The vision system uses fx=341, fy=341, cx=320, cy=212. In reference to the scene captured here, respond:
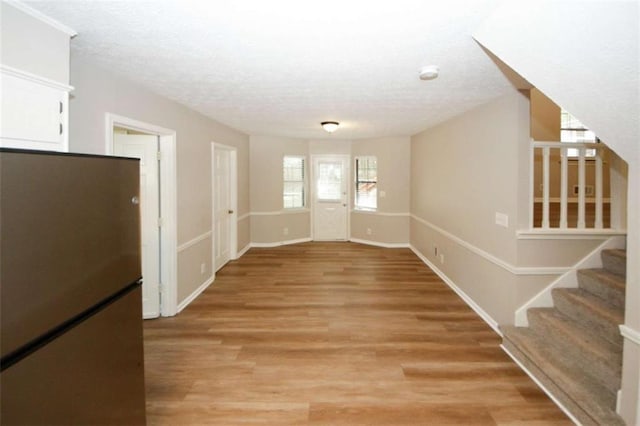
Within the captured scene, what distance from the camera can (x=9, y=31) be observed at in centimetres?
162

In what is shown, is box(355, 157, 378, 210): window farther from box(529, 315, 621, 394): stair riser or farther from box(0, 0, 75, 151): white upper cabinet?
box(0, 0, 75, 151): white upper cabinet

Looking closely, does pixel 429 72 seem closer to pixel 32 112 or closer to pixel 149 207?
pixel 32 112

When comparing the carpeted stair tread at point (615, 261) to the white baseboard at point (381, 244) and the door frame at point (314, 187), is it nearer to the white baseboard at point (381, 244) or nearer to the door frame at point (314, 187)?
the white baseboard at point (381, 244)

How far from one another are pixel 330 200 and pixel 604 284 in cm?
575

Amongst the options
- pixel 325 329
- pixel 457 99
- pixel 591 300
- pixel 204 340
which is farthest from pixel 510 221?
pixel 204 340

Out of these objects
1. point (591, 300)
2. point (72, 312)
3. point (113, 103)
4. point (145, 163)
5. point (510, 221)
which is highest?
point (113, 103)

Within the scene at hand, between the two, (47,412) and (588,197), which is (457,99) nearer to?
(47,412)

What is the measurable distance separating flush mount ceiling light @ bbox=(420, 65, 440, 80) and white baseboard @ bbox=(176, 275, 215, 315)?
11.4 feet

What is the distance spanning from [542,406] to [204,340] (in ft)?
9.07

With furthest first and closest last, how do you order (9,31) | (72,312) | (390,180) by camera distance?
(390,180)
(9,31)
(72,312)

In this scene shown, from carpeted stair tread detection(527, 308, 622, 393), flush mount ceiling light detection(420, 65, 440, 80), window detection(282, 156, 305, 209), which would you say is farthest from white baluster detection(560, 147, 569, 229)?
window detection(282, 156, 305, 209)

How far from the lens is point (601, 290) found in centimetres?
286

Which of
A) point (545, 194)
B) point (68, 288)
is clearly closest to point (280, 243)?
point (545, 194)

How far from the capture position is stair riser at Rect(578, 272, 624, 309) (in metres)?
2.66
